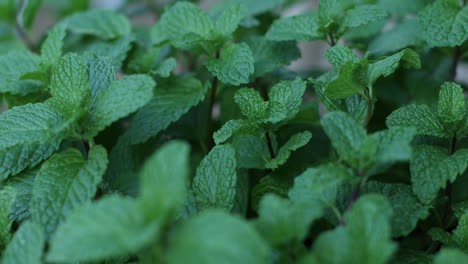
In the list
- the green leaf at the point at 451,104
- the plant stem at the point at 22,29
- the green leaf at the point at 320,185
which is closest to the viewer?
the green leaf at the point at 320,185

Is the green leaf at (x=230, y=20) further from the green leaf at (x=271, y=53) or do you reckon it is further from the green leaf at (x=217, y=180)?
the green leaf at (x=217, y=180)

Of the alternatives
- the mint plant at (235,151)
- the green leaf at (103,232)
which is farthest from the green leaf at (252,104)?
the green leaf at (103,232)

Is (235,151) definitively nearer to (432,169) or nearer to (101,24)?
(432,169)

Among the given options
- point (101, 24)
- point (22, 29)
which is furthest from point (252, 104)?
point (22, 29)

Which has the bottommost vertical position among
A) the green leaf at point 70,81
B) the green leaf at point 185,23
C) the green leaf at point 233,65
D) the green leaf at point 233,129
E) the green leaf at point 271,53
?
the green leaf at point 271,53

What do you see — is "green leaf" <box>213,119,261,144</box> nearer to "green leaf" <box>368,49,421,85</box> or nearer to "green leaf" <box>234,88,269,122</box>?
"green leaf" <box>234,88,269,122</box>
